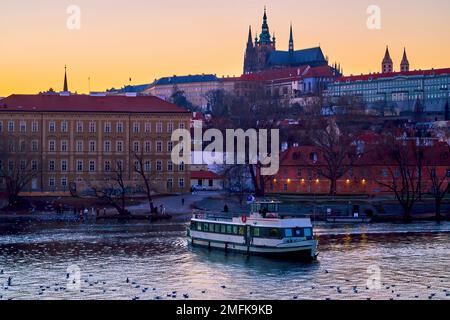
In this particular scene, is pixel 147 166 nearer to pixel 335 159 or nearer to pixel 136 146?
pixel 136 146

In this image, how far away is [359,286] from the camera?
1328 inches

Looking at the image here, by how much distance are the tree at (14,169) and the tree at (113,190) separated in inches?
211

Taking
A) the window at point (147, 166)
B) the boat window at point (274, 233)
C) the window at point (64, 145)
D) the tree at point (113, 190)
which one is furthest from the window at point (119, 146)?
the boat window at point (274, 233)

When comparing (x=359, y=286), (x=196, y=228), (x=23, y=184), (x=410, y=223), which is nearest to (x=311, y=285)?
(x=359, y=286)

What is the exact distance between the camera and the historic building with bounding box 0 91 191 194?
7994cm

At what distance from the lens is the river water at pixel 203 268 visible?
32.5 metres

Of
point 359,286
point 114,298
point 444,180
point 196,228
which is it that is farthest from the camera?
Result: point 444,180

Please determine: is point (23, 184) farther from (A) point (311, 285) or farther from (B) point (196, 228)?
(A) point (311, 285)

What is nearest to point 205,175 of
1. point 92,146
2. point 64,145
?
point 92,146

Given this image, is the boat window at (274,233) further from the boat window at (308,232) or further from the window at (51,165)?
the window at (51,165)

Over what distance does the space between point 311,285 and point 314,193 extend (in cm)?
4548

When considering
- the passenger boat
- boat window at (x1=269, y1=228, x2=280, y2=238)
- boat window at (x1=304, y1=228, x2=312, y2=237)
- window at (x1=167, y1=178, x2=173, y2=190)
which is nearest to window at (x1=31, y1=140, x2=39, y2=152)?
window at (x1=167, y1=178, x2=173, y2=190)
